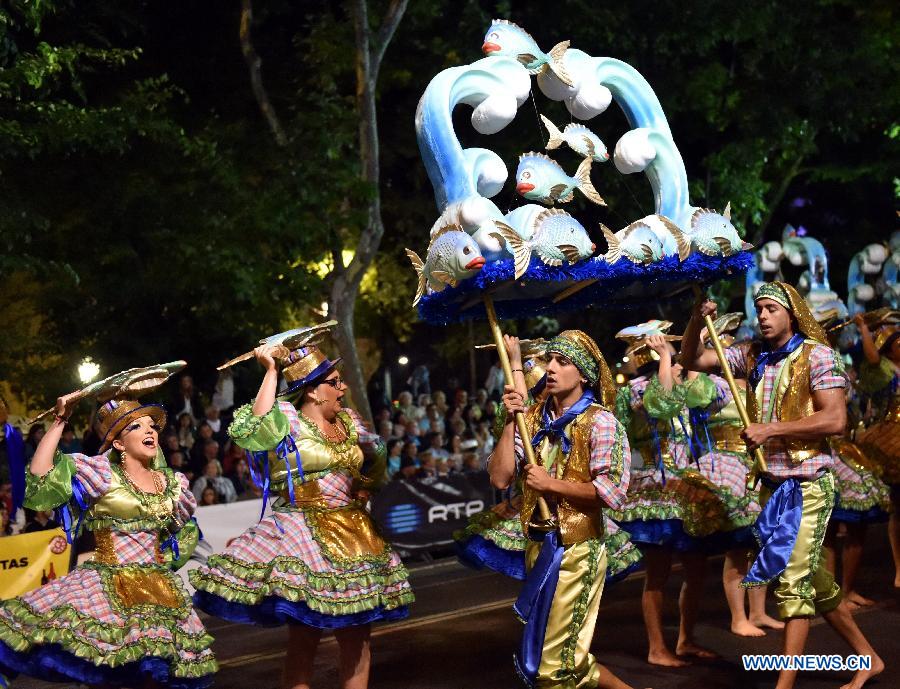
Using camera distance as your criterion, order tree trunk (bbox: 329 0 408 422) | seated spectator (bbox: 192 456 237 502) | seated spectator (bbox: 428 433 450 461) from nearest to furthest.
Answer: seated spectator (bbox: 192 456 237 502) → tree trunk (bbox: 329 0 408 422) → seated spectator (bbox: 428 433 450 461)

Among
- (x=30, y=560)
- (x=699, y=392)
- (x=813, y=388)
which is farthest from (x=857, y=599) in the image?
(x=30, y=560)

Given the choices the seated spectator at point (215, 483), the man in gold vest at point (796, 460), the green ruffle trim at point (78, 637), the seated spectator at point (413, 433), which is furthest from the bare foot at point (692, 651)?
the seated spectator at point (413, 433)

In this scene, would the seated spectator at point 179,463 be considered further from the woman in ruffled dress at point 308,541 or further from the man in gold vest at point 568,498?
the man in gold vest at point 568,498

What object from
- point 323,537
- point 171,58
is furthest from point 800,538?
point 171,58

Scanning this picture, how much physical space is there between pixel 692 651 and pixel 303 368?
10.9 feet

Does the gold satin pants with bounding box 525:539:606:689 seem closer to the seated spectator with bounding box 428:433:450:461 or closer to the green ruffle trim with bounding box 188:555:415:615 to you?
the green ruffle trim with bounding box 188:555:415:615

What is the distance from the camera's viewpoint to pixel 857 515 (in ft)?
32.4

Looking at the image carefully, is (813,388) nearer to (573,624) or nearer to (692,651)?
(573,624)

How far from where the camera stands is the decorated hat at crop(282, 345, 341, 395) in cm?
743

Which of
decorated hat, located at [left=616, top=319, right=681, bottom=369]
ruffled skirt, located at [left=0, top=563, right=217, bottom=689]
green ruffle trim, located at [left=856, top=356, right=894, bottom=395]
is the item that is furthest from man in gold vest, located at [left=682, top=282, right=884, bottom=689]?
green ruffle trim, located at [left=856, top=356, right=894, bottom=395]

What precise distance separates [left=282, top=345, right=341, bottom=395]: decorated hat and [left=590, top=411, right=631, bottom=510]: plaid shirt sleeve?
1654mm

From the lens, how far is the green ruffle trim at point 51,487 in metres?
6.52

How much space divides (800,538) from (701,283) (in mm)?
1598

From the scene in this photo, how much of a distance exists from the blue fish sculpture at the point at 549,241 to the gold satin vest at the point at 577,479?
2.68ft
